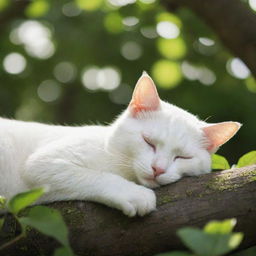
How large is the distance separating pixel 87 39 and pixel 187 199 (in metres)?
3.72

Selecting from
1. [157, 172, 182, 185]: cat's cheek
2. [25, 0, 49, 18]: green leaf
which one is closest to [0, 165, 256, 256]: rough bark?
[157, 172, 182, 185]: cat's cheek

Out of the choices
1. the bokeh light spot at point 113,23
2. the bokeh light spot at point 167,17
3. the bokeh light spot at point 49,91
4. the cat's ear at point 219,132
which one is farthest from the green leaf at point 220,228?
the bokeh light spot at point 49,91

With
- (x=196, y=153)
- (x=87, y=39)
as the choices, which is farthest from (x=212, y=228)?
(x=87, y=39)

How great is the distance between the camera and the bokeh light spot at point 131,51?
230 inches

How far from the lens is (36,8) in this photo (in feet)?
16.1

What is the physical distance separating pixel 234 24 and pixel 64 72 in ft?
11.3

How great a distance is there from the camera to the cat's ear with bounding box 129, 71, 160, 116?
2781 millimetres

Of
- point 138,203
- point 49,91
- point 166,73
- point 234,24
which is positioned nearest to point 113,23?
point 166,73

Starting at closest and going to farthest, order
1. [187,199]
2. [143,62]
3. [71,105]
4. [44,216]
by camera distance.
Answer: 1. [44,216]
2. [187,199]
3. [143,62]
4. [71,105]

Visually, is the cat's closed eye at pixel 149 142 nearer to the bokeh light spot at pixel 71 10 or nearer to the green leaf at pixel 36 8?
the green leaf at pixel 36 8

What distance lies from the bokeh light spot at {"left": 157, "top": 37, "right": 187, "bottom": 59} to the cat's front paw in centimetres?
352

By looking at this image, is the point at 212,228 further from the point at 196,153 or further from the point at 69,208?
the point at 196,153

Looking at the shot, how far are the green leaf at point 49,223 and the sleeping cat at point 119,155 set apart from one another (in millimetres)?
656

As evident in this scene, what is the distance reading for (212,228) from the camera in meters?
1.49
